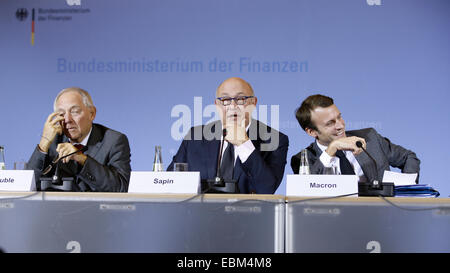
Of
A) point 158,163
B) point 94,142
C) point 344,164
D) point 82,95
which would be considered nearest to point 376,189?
point 158,163

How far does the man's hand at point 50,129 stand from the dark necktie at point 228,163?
4.12ft

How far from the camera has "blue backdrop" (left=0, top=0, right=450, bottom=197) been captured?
3.52 meters

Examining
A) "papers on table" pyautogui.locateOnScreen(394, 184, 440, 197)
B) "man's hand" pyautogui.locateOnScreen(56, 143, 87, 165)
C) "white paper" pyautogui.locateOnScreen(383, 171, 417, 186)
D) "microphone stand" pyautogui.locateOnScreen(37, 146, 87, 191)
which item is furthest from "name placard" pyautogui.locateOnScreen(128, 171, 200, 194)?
"man's hand" pyautogui.locateOnScreen(56, 143, 87, 165)

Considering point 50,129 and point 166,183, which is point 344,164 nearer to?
point 166,183

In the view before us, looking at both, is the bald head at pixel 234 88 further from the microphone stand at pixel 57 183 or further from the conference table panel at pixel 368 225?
the conference table panel at pixel 368 225

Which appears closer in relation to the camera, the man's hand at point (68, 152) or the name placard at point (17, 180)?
the name placard at point (17, 180)

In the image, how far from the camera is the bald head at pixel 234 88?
3.62m

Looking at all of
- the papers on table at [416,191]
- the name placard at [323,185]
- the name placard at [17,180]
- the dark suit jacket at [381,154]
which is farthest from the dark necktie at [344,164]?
the name placard at [17,180]

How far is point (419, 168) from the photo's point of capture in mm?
3477

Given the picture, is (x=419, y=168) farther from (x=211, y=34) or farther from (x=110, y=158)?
(x=110, y=158)

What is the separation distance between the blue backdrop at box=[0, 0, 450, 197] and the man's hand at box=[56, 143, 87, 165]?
30 centimetres

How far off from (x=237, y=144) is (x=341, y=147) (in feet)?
2.39

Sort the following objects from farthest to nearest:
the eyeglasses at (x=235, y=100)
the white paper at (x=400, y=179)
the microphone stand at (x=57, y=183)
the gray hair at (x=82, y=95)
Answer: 1. the gray hair at (x=82, y=95)
2. the eyeglasses at (x=235, y=100)
3. the white paper at (x=400, y=179)
4. the microphone stand at (x=57, y=183)

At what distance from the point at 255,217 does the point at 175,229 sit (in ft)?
1.08
